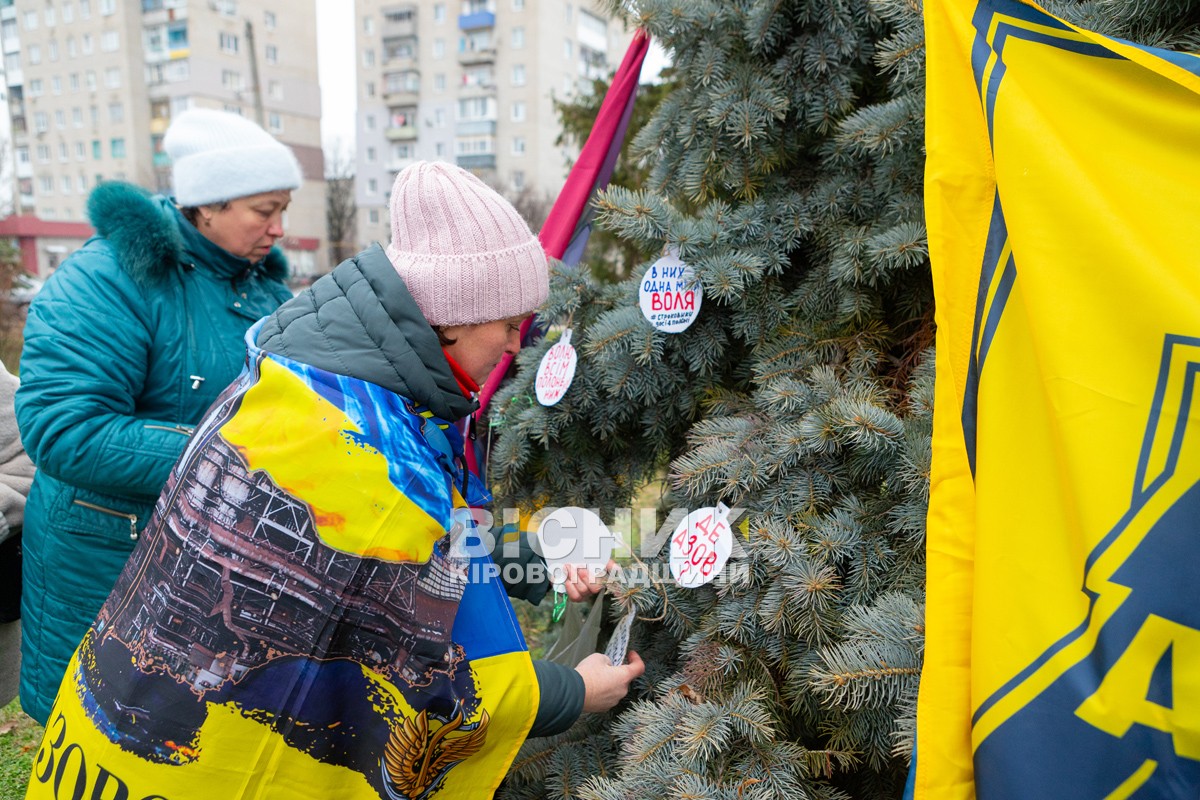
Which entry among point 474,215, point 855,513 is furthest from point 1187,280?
point 474,215

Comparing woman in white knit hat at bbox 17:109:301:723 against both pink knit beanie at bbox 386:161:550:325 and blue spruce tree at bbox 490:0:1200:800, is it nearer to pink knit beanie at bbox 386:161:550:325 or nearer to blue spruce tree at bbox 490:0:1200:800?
blue spruce tree at bbox 490:0:1200:800

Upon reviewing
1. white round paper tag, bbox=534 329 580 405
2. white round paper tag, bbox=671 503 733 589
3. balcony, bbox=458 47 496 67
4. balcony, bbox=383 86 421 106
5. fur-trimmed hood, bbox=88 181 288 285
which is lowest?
white round paper tag, bbox=671 503 733 589

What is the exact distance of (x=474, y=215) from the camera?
4.35 ft

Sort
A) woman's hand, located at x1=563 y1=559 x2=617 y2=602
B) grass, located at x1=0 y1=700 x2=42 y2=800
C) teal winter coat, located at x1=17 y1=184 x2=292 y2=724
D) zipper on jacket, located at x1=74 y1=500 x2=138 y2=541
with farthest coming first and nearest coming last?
grass, located at x1=0 y1=700 x2=42 y2=800
zipper on jacket, located at x1=74 y1=500 x2=138 y2=541
teal winter coat, located at x1=17 y1=184 x2=292 y2=724
woman's hand, located at x1=563 y1=559 x2=617 y2=602

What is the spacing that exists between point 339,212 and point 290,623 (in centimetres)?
3625

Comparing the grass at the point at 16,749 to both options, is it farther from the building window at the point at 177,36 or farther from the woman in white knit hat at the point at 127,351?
the building window at the point at 177,36

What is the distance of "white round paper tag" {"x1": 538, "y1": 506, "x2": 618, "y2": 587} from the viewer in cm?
180

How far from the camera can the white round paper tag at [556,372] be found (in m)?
2.06

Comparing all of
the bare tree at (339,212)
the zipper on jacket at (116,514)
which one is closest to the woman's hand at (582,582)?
the zipper on jacket at (116,514)

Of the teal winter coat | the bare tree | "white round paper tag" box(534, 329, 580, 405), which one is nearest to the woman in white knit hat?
the teal winter coat

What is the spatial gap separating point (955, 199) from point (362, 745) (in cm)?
114

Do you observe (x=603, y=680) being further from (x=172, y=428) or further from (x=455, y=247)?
(x=172, y=428)

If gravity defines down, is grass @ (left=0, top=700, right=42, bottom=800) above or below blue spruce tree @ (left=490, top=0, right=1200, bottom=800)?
below

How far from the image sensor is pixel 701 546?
62.9 inches
